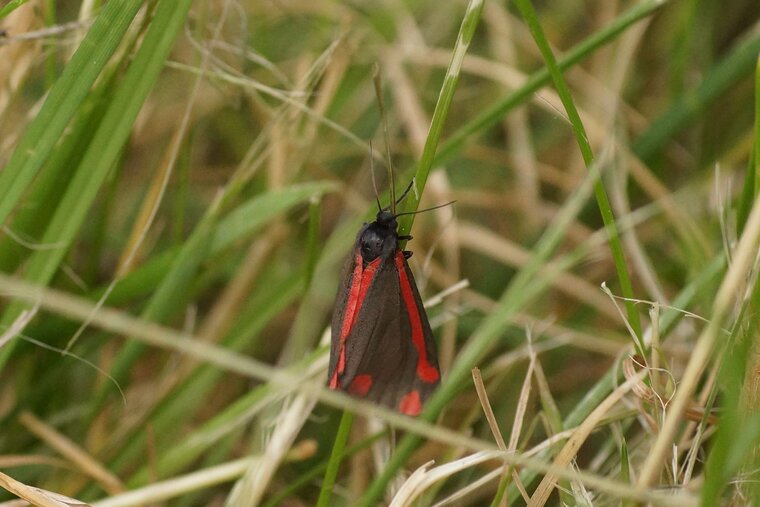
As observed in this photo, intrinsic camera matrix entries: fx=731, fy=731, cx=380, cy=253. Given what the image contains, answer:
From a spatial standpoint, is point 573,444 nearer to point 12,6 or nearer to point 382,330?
point 382,330

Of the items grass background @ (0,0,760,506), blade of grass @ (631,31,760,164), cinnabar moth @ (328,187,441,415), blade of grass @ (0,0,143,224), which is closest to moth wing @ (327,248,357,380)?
cinnabar moth @ (328,187,441,415)

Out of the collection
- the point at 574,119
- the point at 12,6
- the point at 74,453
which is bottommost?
the point at 74,453

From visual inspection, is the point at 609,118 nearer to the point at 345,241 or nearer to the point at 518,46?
the point at 518,46

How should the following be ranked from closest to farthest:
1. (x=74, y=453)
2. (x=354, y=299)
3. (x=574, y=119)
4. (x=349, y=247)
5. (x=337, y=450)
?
(x=574, y=119) → (x=337, y=450) → (x=354, y=299) → (x=74, y=453) → (x=349, y=247)

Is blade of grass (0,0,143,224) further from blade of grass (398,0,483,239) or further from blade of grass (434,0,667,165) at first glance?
blade of grass (434,0,667,165)

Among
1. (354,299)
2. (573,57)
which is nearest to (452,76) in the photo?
(573,57)

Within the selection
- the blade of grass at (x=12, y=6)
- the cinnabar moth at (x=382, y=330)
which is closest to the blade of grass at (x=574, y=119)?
the cinnabar moth at (x=382, y=330)
